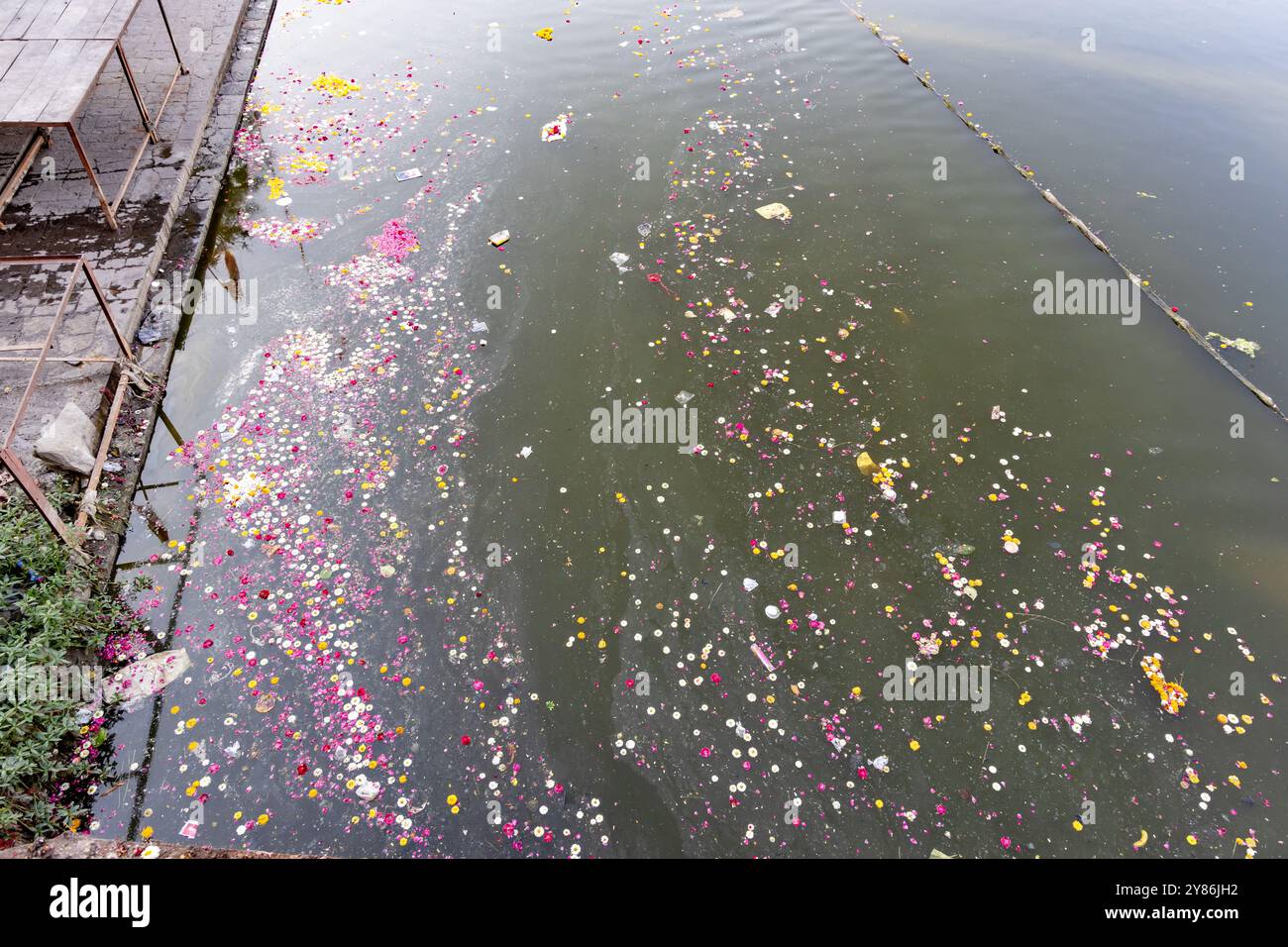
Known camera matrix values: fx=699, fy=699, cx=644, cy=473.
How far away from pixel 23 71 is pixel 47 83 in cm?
39

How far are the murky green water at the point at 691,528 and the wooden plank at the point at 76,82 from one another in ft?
6.61

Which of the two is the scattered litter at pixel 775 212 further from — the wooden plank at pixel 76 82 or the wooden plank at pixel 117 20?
the wooden plank at pixel 117 20

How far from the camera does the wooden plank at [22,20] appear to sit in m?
7.60

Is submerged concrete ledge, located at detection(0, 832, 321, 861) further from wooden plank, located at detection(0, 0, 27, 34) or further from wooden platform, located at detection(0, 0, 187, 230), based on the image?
wooden plank, located at detection(0, 0, 27, 34)

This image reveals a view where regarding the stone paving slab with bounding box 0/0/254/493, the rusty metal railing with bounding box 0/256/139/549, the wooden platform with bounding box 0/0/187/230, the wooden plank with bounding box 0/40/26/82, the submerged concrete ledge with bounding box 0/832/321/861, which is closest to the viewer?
the submerged concrete ledge with bounding box 0/832/321/861

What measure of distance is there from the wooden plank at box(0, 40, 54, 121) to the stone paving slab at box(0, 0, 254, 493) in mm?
1423

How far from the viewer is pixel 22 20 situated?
7867mm

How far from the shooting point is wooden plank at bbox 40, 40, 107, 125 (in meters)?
6.64

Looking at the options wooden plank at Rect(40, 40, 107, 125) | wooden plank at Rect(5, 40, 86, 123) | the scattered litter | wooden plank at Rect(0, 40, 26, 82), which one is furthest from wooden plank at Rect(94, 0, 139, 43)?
the scattered litter

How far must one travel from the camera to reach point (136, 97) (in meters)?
8.83

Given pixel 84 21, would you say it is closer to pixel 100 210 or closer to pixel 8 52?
pixel 8 52

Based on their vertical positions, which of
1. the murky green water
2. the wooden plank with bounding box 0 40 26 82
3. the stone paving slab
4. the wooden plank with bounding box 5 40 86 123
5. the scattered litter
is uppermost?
the wooden plank with bounding box 0 40 26 82
